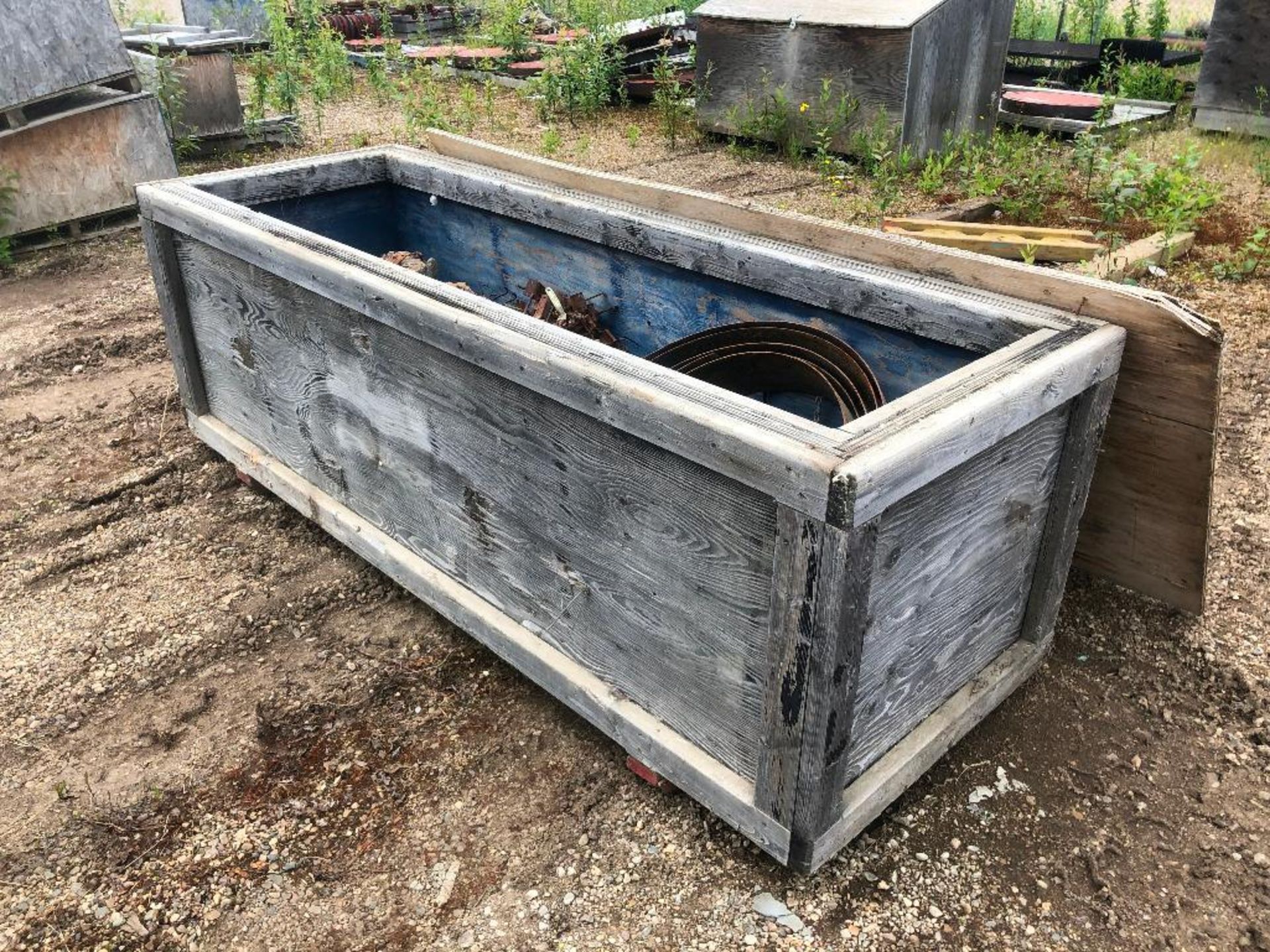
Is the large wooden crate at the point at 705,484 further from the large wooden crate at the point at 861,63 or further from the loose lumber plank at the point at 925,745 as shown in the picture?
the large wooden crate at the point at 861,63

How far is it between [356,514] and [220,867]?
1123 millimetres

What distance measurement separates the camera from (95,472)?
3562 mm

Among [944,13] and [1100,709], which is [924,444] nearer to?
[1100,709]

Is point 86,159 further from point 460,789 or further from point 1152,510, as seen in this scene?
point 1152,510

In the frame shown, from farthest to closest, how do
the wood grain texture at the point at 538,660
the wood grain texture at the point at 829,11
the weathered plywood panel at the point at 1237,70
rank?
the weathered plywood panel at the point at 1237,70, the wood grain texture at the point at 829,11, the wood grain texture at the point at 538,660

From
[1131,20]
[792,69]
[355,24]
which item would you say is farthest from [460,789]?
[355,24]

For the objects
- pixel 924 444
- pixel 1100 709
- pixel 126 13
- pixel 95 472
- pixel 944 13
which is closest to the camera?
pixel 924 444

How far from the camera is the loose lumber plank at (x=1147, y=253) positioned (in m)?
4.44

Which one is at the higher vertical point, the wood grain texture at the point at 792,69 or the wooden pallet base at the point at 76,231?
the wood grain texture at the point at 792,69

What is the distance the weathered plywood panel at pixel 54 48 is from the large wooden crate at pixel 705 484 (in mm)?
2804

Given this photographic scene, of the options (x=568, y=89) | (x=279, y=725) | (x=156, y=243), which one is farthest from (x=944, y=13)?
(x=279, y=725)

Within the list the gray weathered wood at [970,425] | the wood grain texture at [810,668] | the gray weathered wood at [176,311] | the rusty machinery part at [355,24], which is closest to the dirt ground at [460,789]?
the wood grain texture at [810,668]

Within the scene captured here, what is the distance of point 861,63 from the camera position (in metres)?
6.80

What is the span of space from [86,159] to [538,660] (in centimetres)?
496
